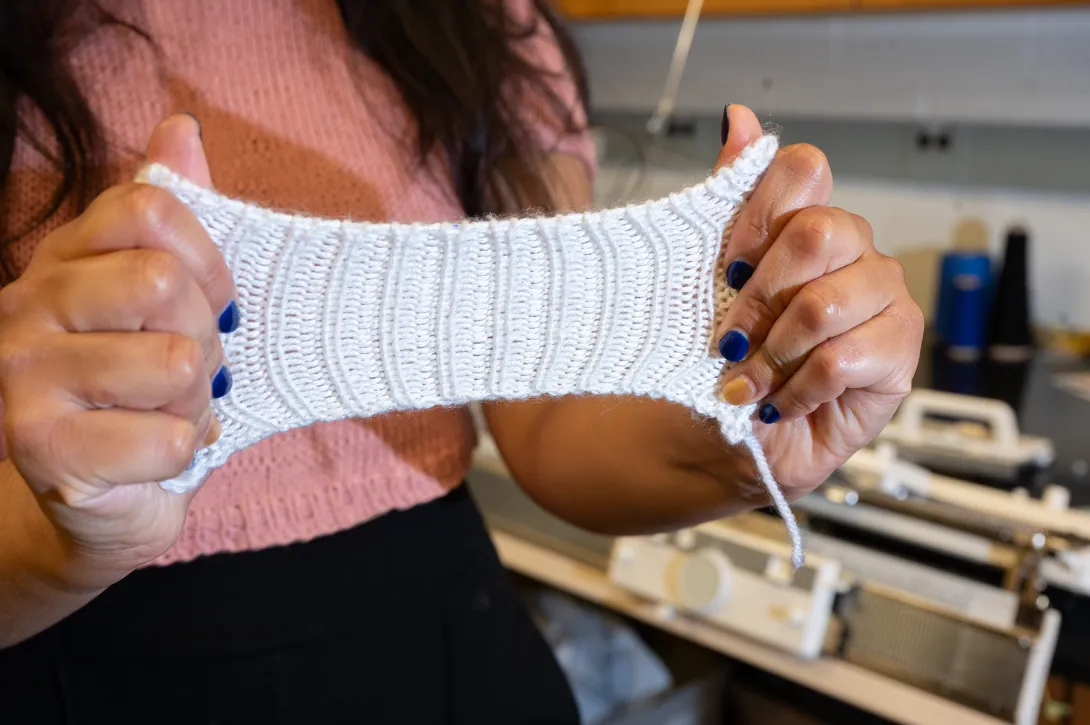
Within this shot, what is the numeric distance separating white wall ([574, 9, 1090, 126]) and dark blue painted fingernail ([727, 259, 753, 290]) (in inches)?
40.9

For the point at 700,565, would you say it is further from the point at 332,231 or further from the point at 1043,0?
the point at 1043,0

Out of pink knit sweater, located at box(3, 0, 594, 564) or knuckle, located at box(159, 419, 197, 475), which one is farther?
pink knit sweater, located at box(3, 0, 594, 564)

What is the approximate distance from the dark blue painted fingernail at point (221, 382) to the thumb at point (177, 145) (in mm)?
85

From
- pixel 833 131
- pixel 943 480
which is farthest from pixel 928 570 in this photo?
pixel 833 131

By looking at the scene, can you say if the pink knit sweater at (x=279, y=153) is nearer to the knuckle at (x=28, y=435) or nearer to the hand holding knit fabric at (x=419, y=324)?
the hand holding knit fabric at (x=419, y=324)

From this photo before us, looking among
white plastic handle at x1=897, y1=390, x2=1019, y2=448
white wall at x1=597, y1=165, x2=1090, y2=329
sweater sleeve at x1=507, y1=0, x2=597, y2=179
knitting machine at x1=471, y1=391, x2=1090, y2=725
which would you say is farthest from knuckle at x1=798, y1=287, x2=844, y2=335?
white wall at x1=597, y1=165, x2=1090, y2=329

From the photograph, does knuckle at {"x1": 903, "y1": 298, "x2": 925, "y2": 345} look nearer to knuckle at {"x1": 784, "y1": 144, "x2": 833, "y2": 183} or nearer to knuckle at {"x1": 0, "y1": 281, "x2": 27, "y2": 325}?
knuckle at {"x1": 784, "y1": 144, "x2": 833, "y2": 183}

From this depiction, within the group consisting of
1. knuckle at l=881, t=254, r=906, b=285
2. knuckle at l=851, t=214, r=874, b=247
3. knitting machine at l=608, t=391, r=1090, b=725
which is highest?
knuckle at l=851, t=214, r=874, b=247

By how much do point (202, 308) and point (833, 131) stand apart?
134 cm

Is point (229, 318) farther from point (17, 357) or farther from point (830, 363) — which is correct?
point (830, 363)

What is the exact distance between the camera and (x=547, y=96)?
57 centimetres

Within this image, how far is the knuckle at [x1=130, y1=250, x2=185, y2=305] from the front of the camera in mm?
306

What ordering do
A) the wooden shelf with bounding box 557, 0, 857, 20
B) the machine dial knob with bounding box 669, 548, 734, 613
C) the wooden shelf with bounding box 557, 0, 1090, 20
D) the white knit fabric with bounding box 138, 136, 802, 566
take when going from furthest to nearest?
the wooden shelf with bounding box 557, 0, 857, 20
the wooden shelf with bounding box 557, 0, 1090, 20
the machine dial knob with bounding box 669, 548, 734, 613
the white knit fabric with bounding box 138, 136, 802, 566

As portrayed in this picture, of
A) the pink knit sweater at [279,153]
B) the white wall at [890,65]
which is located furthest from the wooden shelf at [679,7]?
the pink knit sweater at [279,153]
